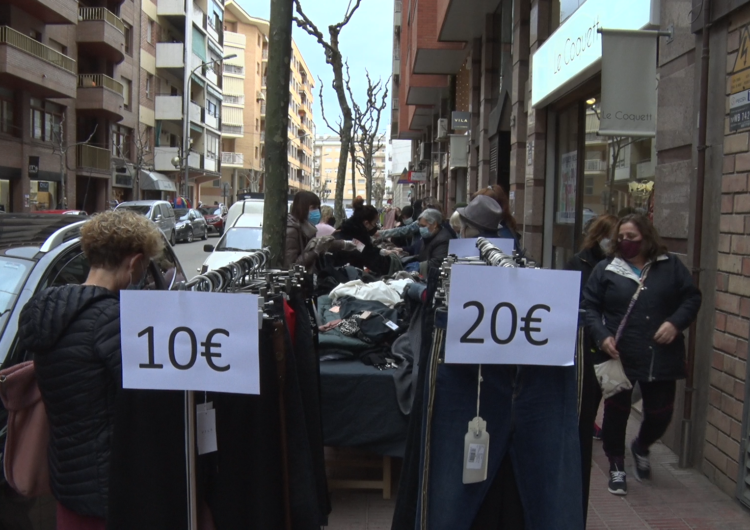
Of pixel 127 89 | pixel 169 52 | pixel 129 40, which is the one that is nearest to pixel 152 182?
pixel 127 89

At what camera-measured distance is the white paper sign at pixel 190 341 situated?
2.42m

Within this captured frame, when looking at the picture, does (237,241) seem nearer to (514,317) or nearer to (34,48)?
(514,317)

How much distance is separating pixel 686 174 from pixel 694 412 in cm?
171

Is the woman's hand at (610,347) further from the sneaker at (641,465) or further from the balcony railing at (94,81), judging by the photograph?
the balcony railing at (94,81)

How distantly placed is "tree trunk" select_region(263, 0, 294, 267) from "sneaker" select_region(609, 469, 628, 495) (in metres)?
2.74

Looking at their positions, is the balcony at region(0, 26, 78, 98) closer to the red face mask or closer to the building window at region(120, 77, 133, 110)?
the building window at region(120, 77, 133, 110)

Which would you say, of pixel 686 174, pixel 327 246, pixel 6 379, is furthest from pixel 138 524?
pixel 686 174

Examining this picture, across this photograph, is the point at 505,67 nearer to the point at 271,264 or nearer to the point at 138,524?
the point at 271,264

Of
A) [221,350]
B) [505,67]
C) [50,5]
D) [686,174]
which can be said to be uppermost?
[50,5]

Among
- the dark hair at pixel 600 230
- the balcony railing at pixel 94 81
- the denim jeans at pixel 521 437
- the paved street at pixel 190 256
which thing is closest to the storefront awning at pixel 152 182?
the balcony railing at pixel 94 81

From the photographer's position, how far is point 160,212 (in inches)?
1121

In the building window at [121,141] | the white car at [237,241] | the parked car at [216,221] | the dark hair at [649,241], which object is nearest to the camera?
the dark hair at [649,241]

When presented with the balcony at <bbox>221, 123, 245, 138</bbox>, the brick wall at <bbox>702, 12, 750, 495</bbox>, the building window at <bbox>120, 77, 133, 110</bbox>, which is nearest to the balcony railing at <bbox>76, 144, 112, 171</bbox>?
the building window at <bbox>120, 77, 133, 110</bbox>

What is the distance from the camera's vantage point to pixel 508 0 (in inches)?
520
